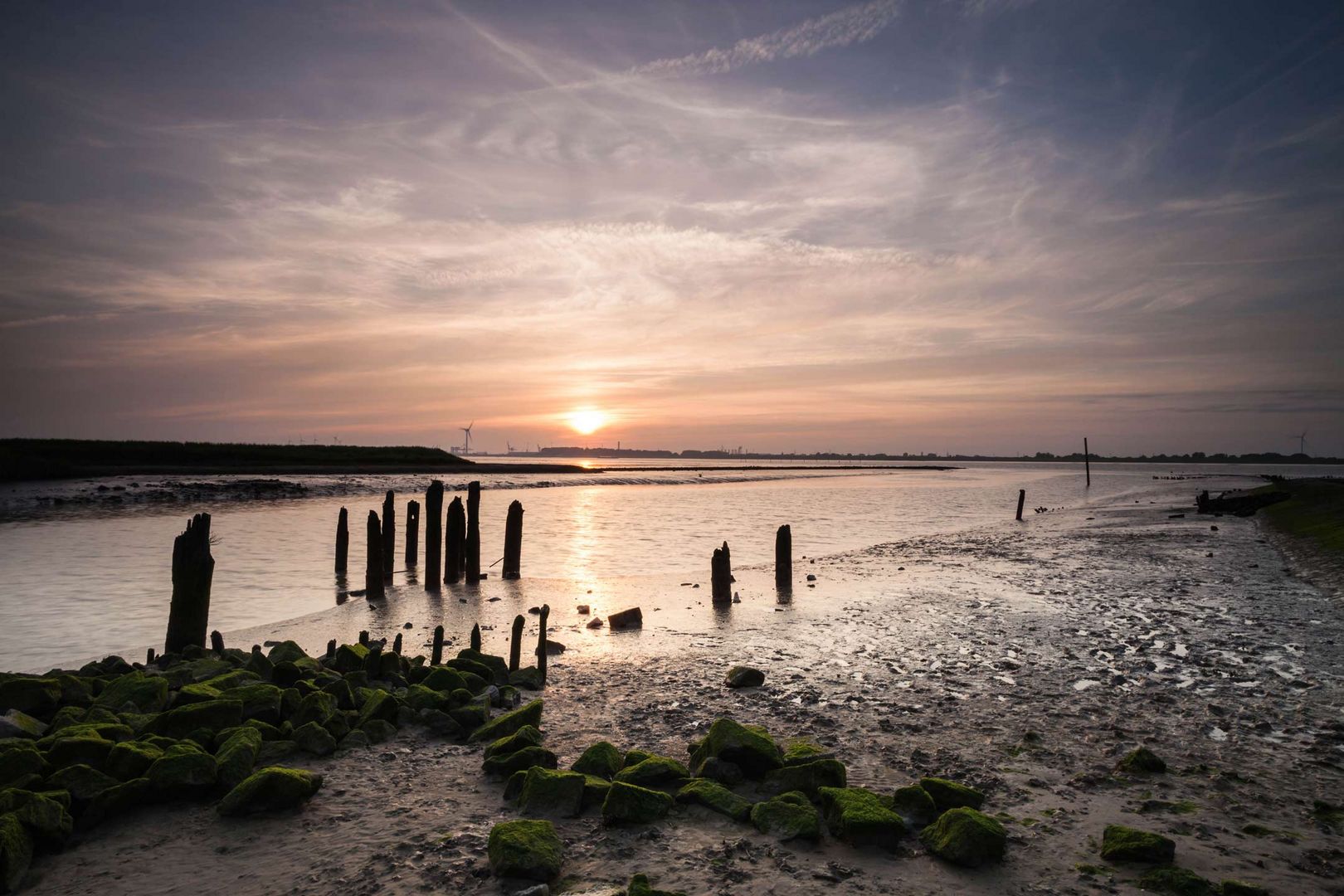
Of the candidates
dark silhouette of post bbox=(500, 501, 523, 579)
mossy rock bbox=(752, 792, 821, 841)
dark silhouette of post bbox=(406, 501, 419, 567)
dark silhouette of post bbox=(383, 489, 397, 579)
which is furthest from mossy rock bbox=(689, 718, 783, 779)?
dark silhouette of post bbox=(406, 501, 419, 567)

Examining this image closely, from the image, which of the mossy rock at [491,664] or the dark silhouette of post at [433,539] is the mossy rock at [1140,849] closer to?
the mossy rock at [491,664]

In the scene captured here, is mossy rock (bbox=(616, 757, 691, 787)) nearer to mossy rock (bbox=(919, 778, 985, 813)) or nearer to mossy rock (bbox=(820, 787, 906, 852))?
mossy rock (bbox=(820, 787, 906, 852))

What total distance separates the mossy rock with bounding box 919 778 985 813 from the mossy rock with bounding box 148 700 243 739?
722 cm

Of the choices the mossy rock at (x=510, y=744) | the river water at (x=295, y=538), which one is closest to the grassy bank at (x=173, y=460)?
the river water at (x=295, y=538)

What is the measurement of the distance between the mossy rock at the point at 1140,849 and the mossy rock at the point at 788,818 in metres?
2.23

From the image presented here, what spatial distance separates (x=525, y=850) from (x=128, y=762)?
4.15 m

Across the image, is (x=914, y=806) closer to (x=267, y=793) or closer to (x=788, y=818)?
(x=788, y=818)

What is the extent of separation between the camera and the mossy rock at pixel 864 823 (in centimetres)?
586

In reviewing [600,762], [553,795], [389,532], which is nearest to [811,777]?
[600,762]

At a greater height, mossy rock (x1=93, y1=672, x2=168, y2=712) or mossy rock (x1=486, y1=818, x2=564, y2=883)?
mossy rock (x1=93, y1=672, x2=168, y2=712)

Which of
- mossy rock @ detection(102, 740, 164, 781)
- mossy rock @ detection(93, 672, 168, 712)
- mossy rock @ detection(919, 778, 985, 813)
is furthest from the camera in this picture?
mossy rock @ detection(93, 672, 168, 712)

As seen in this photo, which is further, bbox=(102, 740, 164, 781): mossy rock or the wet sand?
bbox=(102, 740, 164, 781): mossy rock

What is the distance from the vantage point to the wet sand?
5.50 metres

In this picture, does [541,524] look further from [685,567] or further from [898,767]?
[898,767]
